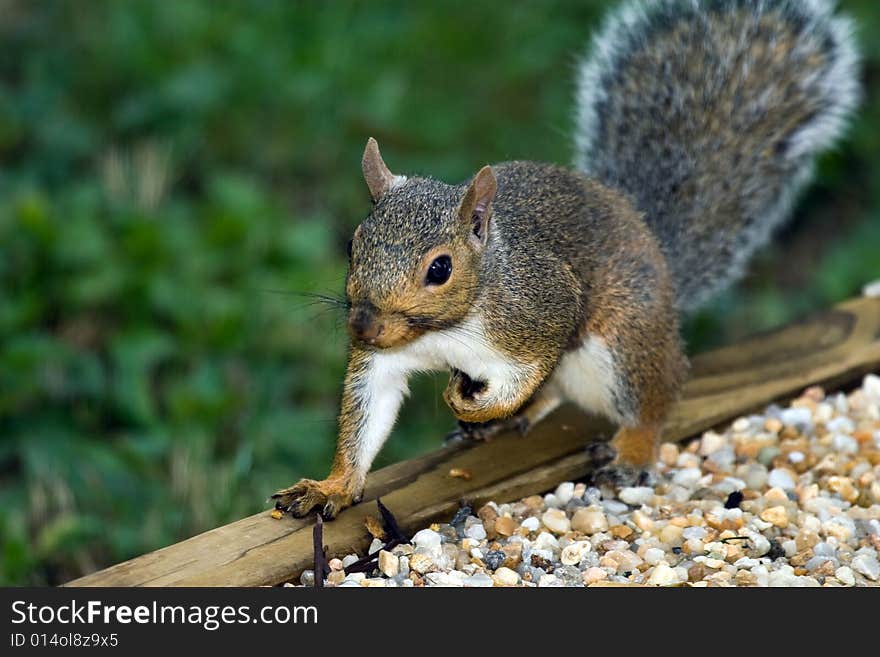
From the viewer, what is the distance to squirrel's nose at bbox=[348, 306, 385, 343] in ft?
6.40

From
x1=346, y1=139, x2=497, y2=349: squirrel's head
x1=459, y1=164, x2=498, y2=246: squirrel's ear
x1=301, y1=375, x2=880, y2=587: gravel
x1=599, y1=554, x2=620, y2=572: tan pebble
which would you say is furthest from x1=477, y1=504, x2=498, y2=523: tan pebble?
x1=459, y1=164, x2=498, y2=246: squirrel's ear

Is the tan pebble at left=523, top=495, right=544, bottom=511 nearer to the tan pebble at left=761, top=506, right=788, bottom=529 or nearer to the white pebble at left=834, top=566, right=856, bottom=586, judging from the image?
the tan pebble at left=761, top=506, right=788, bottom=529

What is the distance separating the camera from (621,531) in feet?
7.29

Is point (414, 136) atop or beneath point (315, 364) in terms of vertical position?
atop

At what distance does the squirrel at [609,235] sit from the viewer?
82.8 inches

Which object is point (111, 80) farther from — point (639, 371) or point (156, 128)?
point (639, 371)

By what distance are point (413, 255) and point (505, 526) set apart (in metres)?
0.51

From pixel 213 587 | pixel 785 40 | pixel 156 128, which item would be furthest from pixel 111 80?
pixel 213 587

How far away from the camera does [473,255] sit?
2150 mm

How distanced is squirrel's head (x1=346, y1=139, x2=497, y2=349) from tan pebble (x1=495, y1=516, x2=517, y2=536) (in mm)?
358

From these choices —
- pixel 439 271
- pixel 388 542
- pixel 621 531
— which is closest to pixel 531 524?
pixel 621 531

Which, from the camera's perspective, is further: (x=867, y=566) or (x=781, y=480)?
(x=781, y=480)

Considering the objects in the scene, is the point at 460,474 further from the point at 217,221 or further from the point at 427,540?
the point at 217,221
